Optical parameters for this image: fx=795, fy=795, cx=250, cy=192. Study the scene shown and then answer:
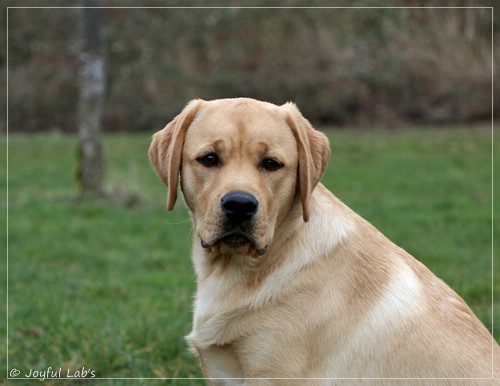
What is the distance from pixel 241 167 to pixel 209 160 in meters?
0.18

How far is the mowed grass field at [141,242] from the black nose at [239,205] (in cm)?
133

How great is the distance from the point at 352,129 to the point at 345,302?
17761mm

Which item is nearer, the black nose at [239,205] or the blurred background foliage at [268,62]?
the black nose at [239,205]

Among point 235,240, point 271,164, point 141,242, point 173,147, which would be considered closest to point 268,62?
point 141,242

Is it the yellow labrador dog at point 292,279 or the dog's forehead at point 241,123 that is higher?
the dog's forehead at point 241,123

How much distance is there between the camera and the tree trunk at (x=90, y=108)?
12.2 m

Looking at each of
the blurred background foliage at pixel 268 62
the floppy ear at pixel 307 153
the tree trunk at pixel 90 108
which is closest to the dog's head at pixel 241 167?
the floppy ear at pixel 307 153

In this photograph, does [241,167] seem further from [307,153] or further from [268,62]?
[268,62]

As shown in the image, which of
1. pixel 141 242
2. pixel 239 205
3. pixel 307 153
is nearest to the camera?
pixel 239 205

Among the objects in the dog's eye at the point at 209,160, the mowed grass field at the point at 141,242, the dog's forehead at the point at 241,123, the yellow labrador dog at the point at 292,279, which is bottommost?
the mowed grass field at the point at 141,242

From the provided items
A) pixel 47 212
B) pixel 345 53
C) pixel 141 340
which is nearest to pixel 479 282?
pixel 141 340

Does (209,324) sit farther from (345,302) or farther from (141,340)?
(141,340)

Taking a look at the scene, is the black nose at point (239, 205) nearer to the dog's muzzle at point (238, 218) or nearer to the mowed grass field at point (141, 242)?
the dog's muzzle at point (238, 218)

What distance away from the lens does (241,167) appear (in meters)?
3.55
